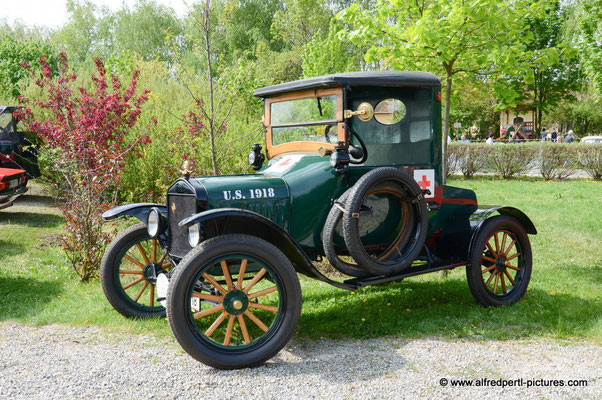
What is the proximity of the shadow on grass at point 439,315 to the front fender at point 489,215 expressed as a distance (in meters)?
0.63

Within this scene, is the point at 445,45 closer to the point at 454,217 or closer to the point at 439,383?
the point at 454,217

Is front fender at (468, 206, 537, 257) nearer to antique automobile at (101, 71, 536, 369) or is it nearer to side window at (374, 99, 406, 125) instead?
antique automobile at (101, 71, 536, 369)

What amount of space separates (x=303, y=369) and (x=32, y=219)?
26.3 feet

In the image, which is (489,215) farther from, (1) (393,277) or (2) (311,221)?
(2) (311,221)

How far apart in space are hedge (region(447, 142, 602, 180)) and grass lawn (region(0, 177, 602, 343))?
8.77 meters

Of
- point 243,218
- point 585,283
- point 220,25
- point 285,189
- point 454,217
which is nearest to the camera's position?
point 243,218

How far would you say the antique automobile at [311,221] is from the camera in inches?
144

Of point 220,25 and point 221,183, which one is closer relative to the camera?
point 221,183

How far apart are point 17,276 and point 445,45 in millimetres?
5699

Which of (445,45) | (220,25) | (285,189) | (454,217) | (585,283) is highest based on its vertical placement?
(220,25)

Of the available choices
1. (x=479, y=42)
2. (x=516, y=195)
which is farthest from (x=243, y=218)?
(x=516, y=195)

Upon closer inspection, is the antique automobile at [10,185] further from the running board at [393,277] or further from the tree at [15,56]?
the tree at [15,56]

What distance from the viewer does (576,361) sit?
3713mm

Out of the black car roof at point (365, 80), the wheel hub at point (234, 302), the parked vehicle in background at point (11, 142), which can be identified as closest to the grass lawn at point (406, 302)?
the wheel hub at point (234, 302)
